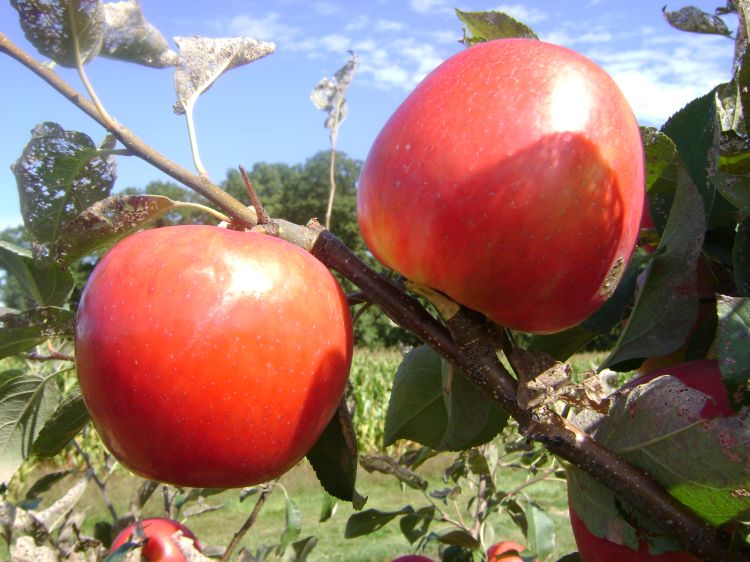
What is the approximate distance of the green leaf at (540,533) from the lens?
1.86m

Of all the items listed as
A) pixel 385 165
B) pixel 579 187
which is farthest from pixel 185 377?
pixel 579 187

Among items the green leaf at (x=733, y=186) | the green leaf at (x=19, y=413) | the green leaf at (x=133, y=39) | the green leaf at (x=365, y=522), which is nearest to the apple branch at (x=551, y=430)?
the green leaf at (x=733, y=186)

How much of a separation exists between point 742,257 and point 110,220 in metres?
0.63

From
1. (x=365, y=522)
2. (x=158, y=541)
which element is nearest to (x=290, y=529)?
(x=365, y=522)

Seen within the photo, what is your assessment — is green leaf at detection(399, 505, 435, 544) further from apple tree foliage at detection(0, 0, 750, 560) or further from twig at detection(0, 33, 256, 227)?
twig at detection(0, 33, 256, 227)

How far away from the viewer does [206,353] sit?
593 mm

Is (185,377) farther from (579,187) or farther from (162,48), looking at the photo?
(162,48)

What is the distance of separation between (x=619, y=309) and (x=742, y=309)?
0.76ft

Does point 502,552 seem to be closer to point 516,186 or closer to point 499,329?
point 499,329

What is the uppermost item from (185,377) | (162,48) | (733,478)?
(162,48)

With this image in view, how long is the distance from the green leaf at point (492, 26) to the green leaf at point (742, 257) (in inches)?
12.1

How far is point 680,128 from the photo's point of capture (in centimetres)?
79

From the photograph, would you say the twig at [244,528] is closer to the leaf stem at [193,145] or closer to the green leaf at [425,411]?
the green leaf at [425,411]

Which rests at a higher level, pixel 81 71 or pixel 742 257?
pixel 81 71
